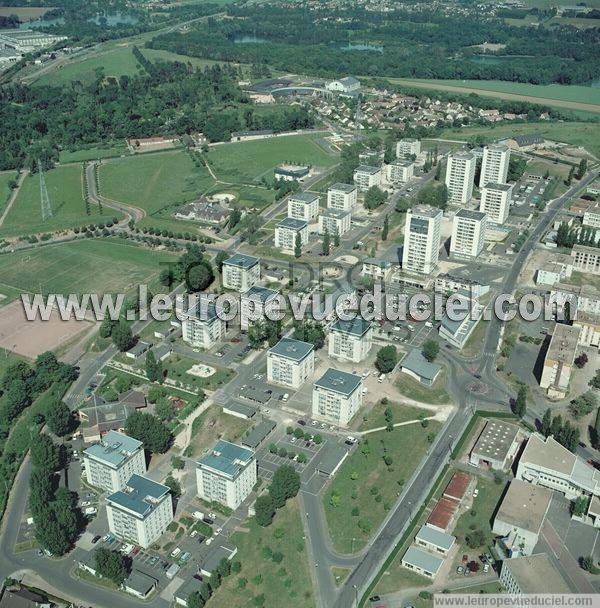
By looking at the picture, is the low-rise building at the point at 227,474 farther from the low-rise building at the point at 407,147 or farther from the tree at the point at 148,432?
the low-rise building at the point at 407,147

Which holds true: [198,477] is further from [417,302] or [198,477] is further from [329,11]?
[329,11]

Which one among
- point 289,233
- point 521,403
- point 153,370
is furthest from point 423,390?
point 289,233

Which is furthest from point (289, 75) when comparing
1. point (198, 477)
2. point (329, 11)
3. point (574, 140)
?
point (198, 477)

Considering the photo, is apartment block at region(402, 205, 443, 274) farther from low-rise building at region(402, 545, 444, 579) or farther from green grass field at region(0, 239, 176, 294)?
low-rise building at region(402, 545, 444, 579)

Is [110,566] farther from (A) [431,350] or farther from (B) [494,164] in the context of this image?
(B) [494,164]

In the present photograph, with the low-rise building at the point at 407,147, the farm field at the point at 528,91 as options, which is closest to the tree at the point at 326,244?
the low-rise building at the point at 407,147

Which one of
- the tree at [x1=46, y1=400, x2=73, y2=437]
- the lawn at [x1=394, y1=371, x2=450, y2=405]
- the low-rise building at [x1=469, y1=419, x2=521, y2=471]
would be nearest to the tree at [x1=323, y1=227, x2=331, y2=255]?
the lawn at [x1=394, y1=371, x2=450, y2=405]
